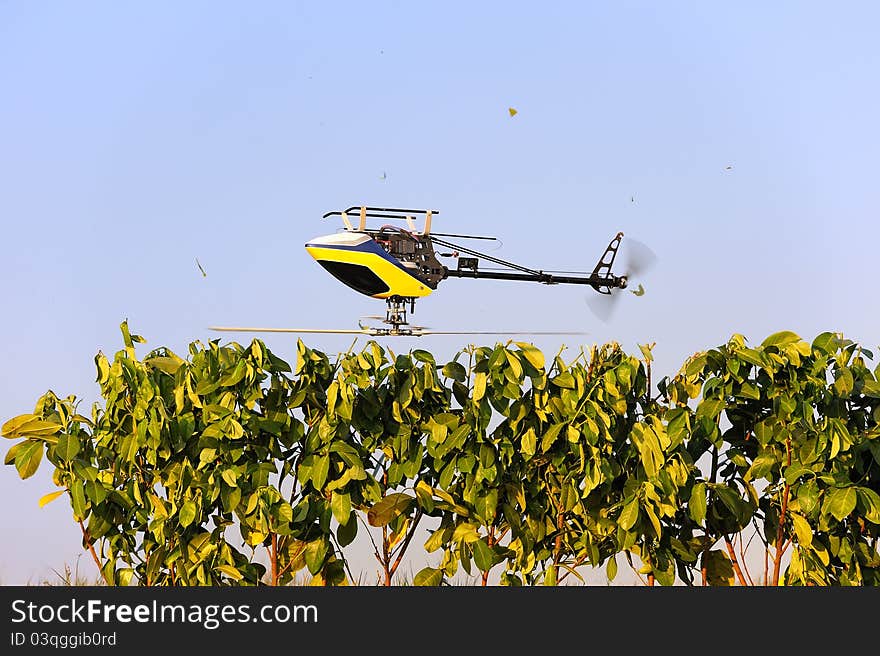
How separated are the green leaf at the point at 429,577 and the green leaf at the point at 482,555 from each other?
23 centimetres

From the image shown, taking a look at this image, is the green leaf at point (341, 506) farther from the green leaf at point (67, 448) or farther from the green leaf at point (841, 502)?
the green leaf at point (841, 502)

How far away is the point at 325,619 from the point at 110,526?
4.53 ft

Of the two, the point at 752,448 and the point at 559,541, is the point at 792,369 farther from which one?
the point at 559,541

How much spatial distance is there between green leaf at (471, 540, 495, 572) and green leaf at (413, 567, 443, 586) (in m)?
0.23

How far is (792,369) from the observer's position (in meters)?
5.47

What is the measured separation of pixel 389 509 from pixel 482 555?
50cm

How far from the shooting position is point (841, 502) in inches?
209

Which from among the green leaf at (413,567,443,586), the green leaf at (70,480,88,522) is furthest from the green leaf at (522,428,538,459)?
the green leaf at (70,480,88,522)

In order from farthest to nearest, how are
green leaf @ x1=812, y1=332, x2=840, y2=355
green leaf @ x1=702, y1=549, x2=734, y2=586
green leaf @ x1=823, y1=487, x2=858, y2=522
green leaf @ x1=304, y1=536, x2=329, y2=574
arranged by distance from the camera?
green leaf @ x1=702, y1=549, x2=734, y2=586 < green leaf @ x1=812, y1=332, x2=840, y2=355 < green leaf @ x1=304, y1=536, x2=329, y2=574 < green leaf @ x1=823, y1=487, x2=858, y2=522

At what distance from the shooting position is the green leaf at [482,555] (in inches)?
212

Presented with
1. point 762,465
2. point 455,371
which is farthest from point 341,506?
point 762,465

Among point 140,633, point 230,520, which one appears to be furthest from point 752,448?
point 140,633

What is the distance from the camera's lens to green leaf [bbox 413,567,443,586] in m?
5.46

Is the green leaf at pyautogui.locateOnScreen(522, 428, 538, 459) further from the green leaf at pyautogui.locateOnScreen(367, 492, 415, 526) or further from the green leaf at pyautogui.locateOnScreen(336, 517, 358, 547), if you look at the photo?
the green leaf at pyautogui.locateOnScreen(336, 517, 358, 547)
